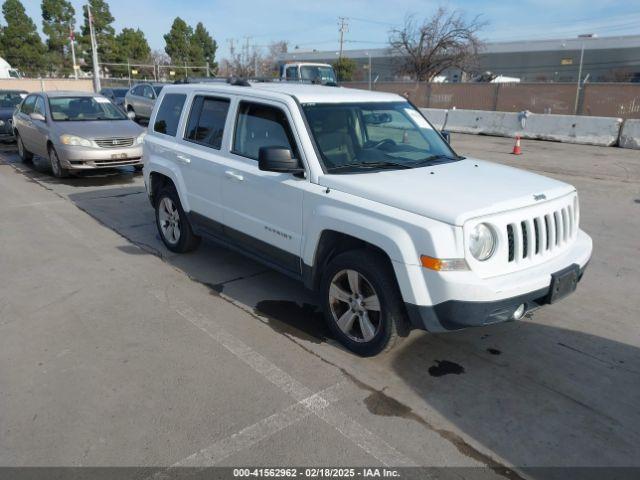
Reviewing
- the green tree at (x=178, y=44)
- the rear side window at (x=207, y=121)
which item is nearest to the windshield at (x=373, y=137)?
the rear side window at (x=207, y=121)

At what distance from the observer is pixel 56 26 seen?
69.3 m

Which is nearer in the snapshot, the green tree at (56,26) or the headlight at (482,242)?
the headlight at (482,242)

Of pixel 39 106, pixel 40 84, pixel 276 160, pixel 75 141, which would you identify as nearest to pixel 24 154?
pixel 39 106

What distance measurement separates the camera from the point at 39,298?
4.87 m

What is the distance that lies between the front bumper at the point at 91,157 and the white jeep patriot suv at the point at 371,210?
5.00 meters

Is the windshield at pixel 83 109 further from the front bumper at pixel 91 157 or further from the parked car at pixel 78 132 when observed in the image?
the front bumper at pixel 91 157

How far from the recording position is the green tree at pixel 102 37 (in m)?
70.9

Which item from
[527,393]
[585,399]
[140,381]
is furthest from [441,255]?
[140,381]

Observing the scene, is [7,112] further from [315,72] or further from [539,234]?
[539,234]

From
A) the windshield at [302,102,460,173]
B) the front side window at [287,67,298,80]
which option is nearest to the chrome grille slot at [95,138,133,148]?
the windshield at [302,102,460,173]

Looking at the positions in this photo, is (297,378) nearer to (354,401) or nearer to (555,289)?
(354,401)

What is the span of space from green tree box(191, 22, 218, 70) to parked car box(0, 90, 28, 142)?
231 ft

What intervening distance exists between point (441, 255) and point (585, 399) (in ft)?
4.59

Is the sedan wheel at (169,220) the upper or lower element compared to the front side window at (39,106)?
lower
